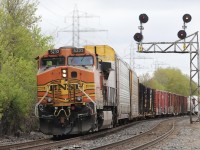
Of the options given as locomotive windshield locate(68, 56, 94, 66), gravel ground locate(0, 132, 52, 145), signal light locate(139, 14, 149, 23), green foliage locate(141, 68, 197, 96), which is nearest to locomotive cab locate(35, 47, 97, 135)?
locomotive windshield locate(68, 56, 94, 66)

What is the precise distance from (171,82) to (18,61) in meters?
106

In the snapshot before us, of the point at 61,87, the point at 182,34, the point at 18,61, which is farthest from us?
the point at 182,34

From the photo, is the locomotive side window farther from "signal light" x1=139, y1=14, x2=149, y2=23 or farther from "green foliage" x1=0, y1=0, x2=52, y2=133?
"signal light" x1=139, y1=14, x2=149, y2=23

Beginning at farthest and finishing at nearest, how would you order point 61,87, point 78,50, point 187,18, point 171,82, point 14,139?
point 171,82, point 187,18, point 14,139, point 78,50, point 61,87

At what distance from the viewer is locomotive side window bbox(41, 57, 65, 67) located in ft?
59.2

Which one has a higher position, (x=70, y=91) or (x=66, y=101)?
(x=70, y=91)

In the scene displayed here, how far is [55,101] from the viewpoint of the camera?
17375 mm

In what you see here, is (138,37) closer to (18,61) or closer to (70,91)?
(18,61)

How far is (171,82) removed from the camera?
5037 inches

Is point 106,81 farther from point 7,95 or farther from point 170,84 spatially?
point 170,84

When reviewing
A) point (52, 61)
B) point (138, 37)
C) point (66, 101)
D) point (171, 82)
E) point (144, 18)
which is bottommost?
point (66, 101)

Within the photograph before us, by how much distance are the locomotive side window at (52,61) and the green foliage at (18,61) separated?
3738 mm

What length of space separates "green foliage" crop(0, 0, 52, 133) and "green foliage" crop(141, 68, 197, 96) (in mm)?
85513

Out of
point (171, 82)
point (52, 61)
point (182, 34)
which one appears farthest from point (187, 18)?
point (171, 82)
